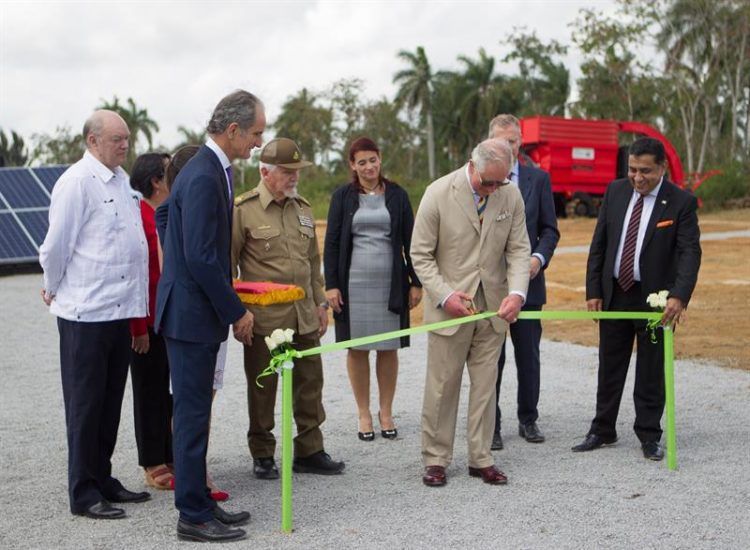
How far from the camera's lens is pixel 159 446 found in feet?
19.2

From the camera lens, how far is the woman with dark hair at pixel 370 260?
6945 millimetres

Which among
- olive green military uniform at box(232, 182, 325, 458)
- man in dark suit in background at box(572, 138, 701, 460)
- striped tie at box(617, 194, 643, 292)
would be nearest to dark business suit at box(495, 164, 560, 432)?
man in dark suit in background at box(572, 138, 701, 460)

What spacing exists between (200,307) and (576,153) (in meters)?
30.8

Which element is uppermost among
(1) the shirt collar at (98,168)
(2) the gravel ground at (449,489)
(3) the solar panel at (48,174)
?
(3) the solar panel at (48,174)

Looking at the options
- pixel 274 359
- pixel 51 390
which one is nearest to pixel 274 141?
pixel 274 359

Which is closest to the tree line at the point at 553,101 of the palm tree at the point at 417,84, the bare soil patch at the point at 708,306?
the palm tree at the point at 417,84

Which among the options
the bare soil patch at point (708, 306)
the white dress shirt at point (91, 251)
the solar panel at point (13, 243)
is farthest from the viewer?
the solar panel at point (13, 243)

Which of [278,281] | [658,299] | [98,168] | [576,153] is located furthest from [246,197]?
[576,153]

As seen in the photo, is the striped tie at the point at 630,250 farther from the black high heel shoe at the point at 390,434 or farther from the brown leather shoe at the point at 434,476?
the black high heel shoe at the point at 390,434

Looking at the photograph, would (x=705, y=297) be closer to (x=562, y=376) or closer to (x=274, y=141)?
(x=562, y=376)

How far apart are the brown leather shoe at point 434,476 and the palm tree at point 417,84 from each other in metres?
53.7

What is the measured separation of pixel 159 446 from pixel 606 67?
40995 millimetres

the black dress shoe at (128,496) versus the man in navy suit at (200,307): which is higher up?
the man in navy suit at (200,307)

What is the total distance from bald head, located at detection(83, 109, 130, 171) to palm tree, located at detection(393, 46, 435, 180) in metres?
54.2
